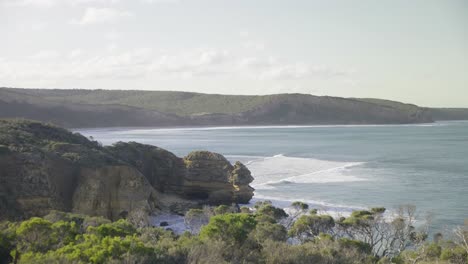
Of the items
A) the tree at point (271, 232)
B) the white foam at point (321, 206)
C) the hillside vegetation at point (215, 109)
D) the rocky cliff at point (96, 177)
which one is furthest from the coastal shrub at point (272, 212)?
the hillside vegetation at point (215, 109)

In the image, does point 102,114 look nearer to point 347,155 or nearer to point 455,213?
point 347,155

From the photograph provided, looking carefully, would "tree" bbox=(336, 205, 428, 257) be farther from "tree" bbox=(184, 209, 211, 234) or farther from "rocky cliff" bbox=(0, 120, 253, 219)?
"rocky cliff" bbox=(0, 120, 253, 219)

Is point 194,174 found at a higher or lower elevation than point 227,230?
lower

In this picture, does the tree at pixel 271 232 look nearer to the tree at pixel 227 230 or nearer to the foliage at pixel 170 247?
the foliage at pixel 170 247

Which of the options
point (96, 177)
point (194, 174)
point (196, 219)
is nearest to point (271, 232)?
point (196, 219)

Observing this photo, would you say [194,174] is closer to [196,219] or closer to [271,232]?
[196,219]

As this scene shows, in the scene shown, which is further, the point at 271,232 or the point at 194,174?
the point at 194,174

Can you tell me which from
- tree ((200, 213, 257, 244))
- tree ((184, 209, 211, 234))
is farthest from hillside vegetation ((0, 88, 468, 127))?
tree ((200, 213, 257, 244))
